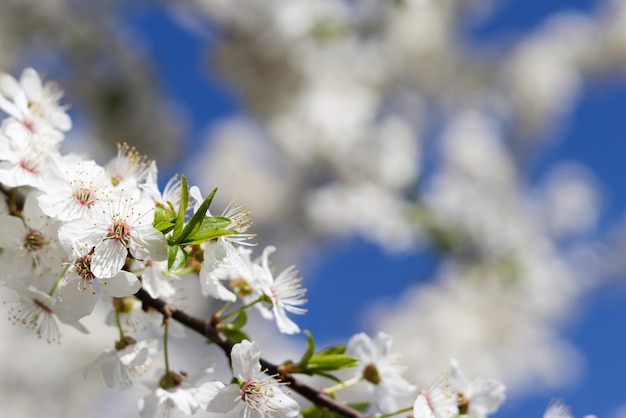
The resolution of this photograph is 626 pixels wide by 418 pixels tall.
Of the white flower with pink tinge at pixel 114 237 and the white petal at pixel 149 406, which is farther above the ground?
the white flower with pink tinge at pixel 114 237

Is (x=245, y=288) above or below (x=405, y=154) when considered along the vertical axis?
below

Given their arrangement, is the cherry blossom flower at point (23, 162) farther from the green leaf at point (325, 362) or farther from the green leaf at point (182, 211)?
the green leaf at point (325, 362)

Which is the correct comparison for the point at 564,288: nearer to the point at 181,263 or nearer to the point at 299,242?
the point at 299,242

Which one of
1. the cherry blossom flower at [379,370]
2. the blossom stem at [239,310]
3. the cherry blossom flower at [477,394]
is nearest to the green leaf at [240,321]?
the blossom stem at [239,310]

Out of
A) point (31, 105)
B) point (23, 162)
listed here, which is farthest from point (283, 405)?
point (31, 105)

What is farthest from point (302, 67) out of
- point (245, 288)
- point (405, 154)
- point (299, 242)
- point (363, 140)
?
point (245, 288)
